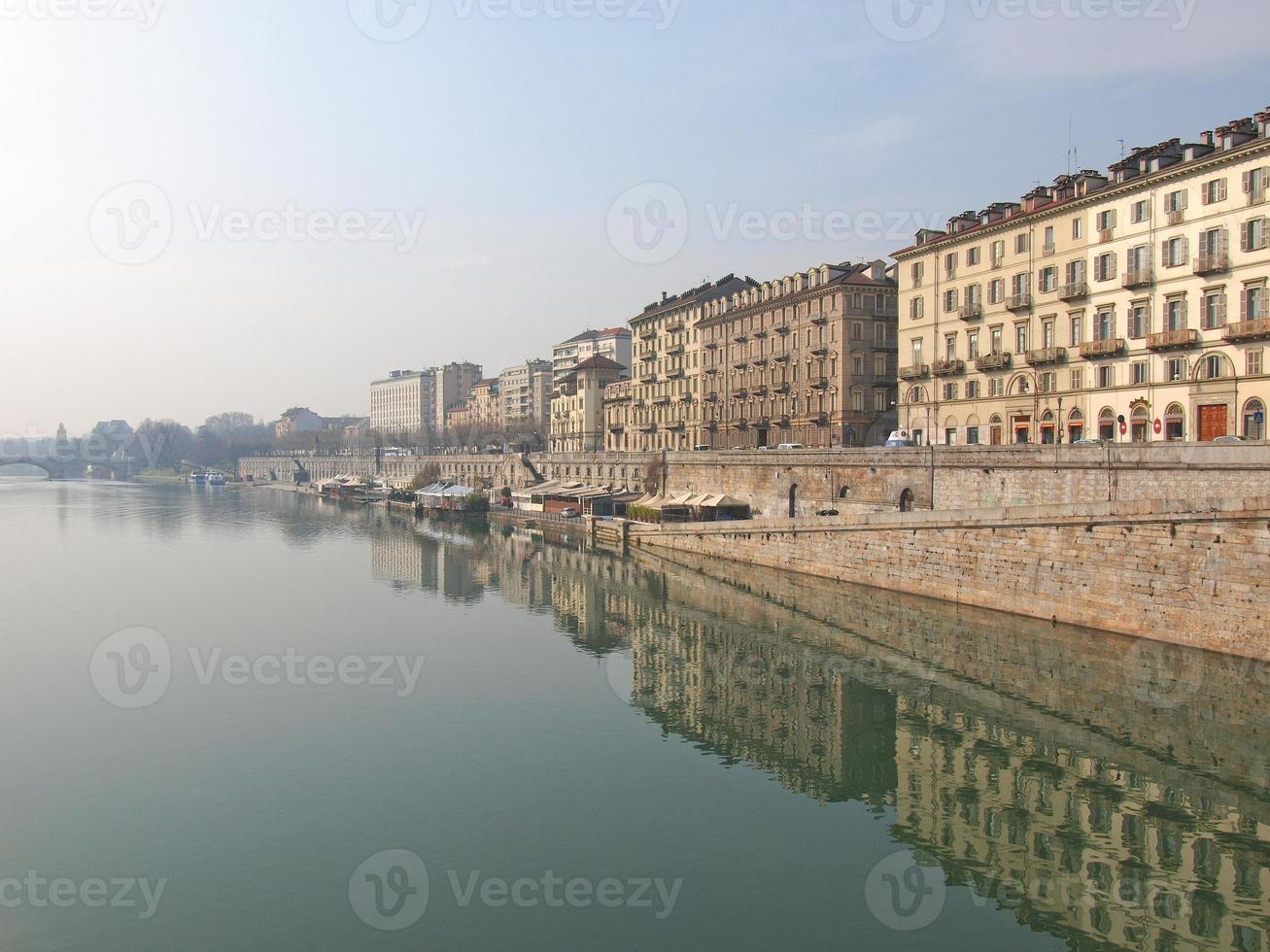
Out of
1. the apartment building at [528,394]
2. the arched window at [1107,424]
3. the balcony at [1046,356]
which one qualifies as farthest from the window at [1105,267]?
the apartment building at [528,394]

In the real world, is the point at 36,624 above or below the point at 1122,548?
below

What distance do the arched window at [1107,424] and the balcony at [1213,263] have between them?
8.13 metres

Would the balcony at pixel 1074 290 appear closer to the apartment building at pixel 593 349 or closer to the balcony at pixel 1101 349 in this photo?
the balcony at pixel 1101 349

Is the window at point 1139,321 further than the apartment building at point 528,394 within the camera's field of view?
No

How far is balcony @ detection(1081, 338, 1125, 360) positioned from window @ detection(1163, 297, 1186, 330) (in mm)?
2611

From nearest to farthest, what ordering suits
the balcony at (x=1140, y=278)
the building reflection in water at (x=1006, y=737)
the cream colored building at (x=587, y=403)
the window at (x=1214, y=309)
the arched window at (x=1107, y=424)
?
the building reflection in water at (x=1006, y=737) → the window at (x=1214, y=309) → the balcony at (x=1140, y=278) → the arched window at (x=1107, y=424) → the cream colored building at (x=587, y=403)

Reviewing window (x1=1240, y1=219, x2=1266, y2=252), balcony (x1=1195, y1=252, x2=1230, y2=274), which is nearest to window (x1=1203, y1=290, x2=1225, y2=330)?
balcony (x1=1195, y1=252, x2=1230, y2=274)

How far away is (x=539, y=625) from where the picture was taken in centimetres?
3672

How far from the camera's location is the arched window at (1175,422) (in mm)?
40969

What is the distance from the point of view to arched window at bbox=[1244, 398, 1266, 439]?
37344 millimetres

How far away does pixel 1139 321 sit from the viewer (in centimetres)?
4253

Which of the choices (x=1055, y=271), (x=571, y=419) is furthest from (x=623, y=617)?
(x=571, y=419)

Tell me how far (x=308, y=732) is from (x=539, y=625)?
48.5 feet

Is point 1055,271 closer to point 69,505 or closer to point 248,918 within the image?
point 248,918
